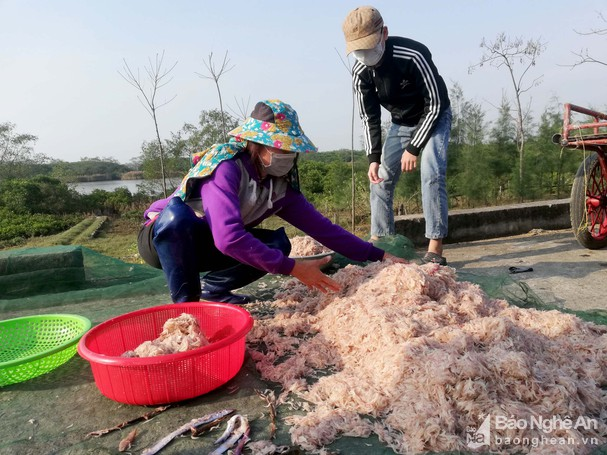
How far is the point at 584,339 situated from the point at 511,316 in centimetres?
29

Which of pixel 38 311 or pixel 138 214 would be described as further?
pixel 138 214

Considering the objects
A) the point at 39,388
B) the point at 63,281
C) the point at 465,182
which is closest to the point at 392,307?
the point at 39,388

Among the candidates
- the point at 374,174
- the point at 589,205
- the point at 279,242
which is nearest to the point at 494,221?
the point at 589,205

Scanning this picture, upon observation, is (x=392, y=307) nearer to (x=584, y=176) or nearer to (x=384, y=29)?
(x=384, y=29)

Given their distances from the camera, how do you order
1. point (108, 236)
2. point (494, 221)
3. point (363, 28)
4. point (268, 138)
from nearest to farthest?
point (268, 138)
point (363, 28)
point (494, 221)
point (108, 236)

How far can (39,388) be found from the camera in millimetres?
1867

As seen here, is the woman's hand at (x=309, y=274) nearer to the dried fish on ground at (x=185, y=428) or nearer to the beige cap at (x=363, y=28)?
the dried fish on ground at (x=185, y=428)

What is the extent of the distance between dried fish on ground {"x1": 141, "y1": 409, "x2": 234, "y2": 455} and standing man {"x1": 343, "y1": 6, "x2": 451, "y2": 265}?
214 cm

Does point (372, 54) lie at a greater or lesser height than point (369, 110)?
greater

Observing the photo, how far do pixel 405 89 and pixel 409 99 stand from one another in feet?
0.29

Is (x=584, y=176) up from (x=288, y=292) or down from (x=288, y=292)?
up

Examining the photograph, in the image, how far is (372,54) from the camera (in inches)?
134

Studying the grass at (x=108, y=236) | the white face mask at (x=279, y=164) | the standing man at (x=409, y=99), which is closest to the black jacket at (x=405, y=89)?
the standing man at (x=409, y=99)

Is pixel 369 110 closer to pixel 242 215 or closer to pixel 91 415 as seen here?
pixel 242 215
